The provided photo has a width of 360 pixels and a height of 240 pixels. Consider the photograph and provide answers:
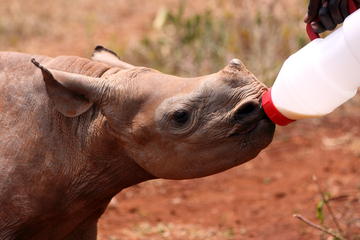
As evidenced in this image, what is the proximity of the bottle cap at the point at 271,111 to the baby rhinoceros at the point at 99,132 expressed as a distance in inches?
1.8

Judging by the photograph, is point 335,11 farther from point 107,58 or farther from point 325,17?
point 107,58

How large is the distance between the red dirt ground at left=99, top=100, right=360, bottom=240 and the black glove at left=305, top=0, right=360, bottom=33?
2.24m

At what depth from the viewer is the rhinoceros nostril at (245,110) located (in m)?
3.99

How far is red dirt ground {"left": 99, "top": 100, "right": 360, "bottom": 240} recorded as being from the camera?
263 inches

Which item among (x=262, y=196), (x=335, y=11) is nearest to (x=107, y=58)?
(x=335, y=11)

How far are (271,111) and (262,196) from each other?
3673mm

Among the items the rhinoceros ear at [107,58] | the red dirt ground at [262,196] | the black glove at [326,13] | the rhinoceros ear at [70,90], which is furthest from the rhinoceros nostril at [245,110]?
the red dirt ground at [262,196]

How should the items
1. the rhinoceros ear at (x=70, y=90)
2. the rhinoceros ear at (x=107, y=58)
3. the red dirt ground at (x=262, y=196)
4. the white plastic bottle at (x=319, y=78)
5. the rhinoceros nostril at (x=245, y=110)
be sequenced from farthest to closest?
the red dirt ground at (x=262, y=196) → the rhinoceros ear at (x=107, y=58) → the rhinoceros ear at (x=70, y=90) → the rhinoceros nostril at (x=245, y=110) → the white plastic bottle at (x=319, y=78)

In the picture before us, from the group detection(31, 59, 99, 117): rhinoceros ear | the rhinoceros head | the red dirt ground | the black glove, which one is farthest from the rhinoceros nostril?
the red dirt ground

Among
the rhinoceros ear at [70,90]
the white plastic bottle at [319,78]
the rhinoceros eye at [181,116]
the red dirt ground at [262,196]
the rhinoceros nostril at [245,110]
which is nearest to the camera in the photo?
the white plastic bottle at [319,78]

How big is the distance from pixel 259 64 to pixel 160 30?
2123 mm

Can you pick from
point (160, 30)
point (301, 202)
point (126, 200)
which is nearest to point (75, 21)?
point (160, 30)

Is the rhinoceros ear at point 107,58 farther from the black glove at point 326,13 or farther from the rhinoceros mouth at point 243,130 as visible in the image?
the black glove at point 326,13

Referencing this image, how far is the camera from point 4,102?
4562 mm
